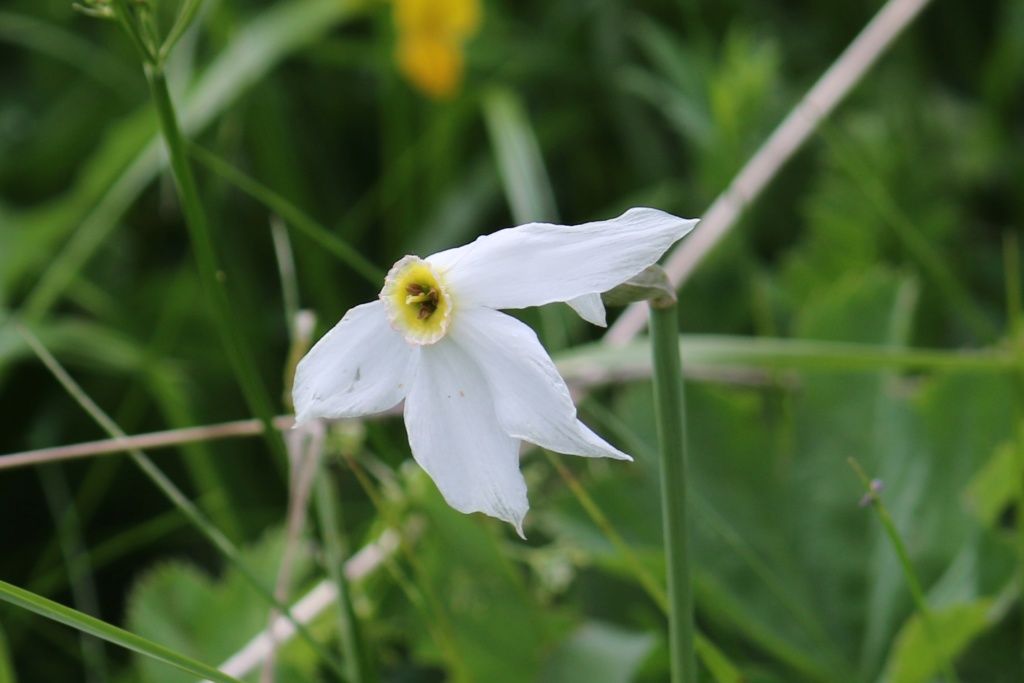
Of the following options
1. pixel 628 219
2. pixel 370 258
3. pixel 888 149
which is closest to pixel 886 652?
pixel 628 219

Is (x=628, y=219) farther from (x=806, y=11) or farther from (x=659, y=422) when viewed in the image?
(x=806, y=11)

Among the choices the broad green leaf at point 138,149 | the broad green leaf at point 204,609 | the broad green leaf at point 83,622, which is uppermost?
the broad green leaf at point 138,149

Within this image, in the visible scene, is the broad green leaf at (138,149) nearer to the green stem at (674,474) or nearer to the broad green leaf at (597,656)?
the broad green leaf at (597,656)

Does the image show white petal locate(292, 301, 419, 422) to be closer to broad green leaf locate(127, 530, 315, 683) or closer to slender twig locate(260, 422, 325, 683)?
slender twig locate(260, 422, 325, 683)

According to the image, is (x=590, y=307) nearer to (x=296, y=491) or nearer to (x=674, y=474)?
(x=674, y=474)

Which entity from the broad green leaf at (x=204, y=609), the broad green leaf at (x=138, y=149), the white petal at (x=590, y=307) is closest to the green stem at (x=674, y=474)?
the white petal at (x=590, y=307)
